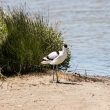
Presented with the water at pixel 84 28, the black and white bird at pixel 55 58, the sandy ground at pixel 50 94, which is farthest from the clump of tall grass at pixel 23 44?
the water at pixel 84 28

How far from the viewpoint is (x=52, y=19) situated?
27812 mm

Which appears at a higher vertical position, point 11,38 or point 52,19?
point 11,38

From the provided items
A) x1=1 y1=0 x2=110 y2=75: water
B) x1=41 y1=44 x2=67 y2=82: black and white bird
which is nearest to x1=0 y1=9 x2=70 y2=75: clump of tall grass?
x1=41 y1=44 x2=67 y2=82: black and white bird

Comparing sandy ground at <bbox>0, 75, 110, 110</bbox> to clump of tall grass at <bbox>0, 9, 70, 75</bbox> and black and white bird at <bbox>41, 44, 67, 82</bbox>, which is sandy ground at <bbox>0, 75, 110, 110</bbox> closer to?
black and white bird at <bbox>41, 44, 67, 82</bbox>

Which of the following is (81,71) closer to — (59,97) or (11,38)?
(11,38)

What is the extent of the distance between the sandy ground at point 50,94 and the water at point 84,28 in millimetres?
2850

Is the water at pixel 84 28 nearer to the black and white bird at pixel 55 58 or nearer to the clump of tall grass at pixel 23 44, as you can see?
the clump of tall grass at pixel 23 44

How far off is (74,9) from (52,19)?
395 centimetres

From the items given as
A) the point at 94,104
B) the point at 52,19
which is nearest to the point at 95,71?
the point at 94,104

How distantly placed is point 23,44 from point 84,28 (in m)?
11.0

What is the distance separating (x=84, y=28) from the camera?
25391 millimetres

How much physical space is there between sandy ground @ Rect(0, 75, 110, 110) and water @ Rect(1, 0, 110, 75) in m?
2.85

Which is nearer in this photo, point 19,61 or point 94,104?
point 94,104

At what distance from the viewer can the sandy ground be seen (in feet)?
36.9
